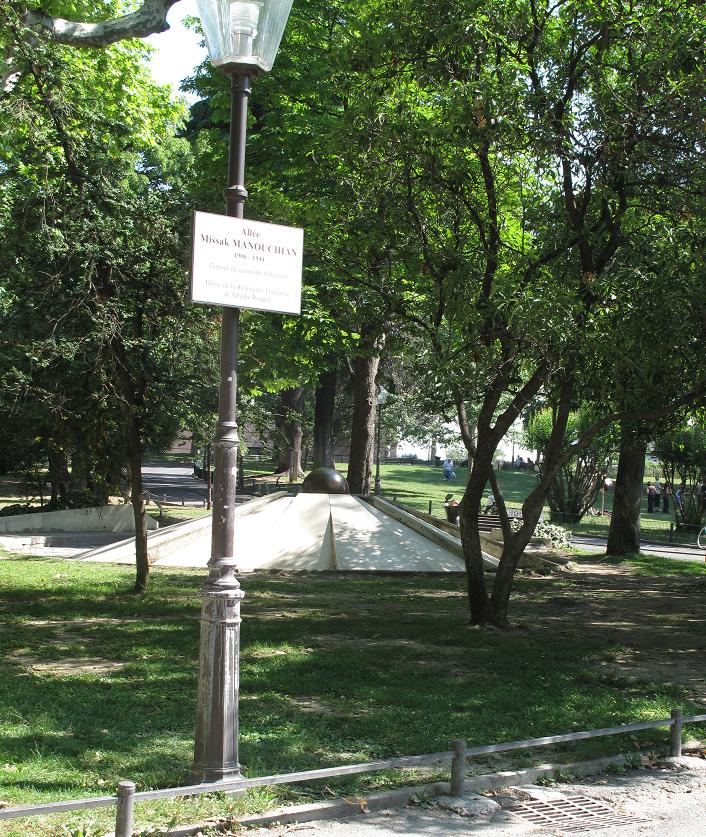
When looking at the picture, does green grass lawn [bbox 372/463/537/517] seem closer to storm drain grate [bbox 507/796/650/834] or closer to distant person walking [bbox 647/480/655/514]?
distant person walking [bbox 647/480/655/514]

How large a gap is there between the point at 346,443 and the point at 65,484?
4860 cm

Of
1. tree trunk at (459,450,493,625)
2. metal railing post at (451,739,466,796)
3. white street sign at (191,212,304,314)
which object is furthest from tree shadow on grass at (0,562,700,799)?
white street sign at (191,212,304,314)

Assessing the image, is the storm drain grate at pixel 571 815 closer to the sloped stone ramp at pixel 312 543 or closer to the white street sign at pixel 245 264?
the white street sign at pixel 245 264

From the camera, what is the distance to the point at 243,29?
5492 millimetres

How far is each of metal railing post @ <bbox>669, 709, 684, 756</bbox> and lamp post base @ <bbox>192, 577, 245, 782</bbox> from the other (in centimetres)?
305

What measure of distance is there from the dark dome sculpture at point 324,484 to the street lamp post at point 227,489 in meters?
17.1

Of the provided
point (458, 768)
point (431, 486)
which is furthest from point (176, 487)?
point (458, 768)

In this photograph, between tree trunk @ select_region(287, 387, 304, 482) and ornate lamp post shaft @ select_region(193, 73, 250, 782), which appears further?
tree trunk @ select_region(287, 387, 304, 482)

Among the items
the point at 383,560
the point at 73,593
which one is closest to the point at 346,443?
the point at 383,560

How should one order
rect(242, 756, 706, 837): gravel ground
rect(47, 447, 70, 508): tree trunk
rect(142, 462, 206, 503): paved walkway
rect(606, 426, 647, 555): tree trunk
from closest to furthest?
rect(242, 756, 706, 837): gravel ground → rect(606, 426, 647, 555): tree trunk → rect(47, 447, 70, 508): tree trunk → rect(142, 462, 206, 503): paved walkway

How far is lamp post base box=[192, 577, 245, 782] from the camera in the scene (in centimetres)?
526

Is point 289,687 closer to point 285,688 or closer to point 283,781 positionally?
point 285,688

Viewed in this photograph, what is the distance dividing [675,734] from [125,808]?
3.90 meters

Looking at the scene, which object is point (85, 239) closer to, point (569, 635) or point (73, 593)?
point (73, 593)
